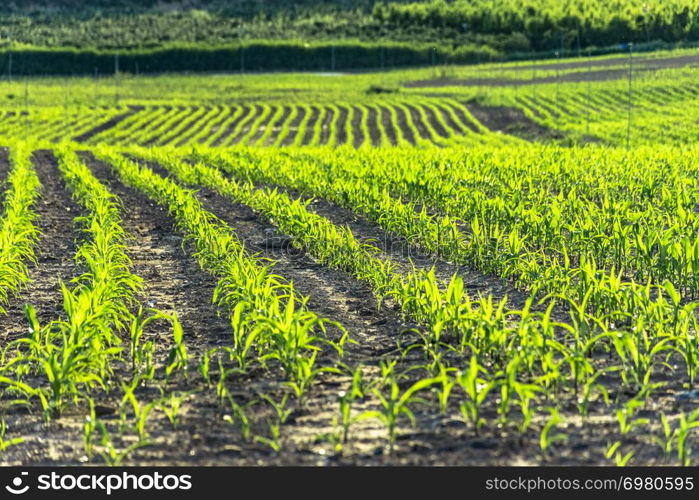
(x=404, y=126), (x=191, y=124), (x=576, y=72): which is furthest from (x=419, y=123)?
(x=576, y=72)

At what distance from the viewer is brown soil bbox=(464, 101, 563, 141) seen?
36.4 meters

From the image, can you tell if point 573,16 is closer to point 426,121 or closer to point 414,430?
point 426,121

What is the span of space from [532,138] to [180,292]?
1118 inches

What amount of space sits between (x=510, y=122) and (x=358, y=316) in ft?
116

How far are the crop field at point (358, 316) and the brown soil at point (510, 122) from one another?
57.7 feet

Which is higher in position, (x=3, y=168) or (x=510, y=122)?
(x=3, y=168)

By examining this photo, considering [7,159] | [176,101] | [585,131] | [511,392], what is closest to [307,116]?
[176,101]

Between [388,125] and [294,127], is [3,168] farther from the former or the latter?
[388,125]

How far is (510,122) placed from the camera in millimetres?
41812

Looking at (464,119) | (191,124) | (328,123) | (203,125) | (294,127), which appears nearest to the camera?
(294,127)

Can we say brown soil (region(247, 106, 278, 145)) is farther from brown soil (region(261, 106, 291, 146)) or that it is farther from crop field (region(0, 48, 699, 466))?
crop field (region(0, 48, 699, 466))
